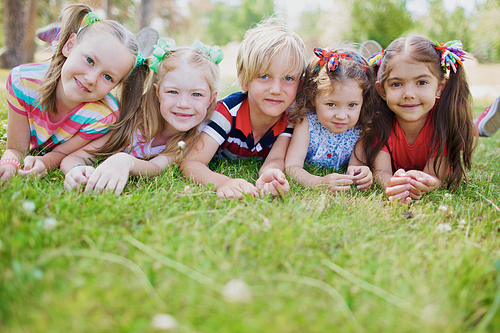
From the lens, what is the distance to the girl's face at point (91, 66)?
8.45 ft

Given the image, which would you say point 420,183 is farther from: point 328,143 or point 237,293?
point 237,293

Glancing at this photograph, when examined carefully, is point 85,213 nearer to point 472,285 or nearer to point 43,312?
point 43,312

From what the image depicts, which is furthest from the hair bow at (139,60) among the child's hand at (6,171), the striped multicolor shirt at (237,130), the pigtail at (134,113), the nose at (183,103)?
the child's hand at (6,171)

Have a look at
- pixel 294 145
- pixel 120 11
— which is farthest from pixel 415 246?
pixel 120 11

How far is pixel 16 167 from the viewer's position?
221 cm

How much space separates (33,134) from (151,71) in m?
1.13

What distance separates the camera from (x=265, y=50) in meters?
2.75

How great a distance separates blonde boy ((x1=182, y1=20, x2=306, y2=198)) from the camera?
275 cm

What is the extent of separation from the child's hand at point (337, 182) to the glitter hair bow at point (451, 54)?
4.11 feet

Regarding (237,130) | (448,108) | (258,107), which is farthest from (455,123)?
(237,130)

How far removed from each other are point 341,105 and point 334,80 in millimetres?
225

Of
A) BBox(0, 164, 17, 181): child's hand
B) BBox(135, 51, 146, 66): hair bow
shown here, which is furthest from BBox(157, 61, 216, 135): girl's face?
BBox(0, 164, 17, 181): child's hand

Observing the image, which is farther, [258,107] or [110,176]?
[258,107]

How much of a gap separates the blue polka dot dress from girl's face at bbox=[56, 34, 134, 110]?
1.74 m
